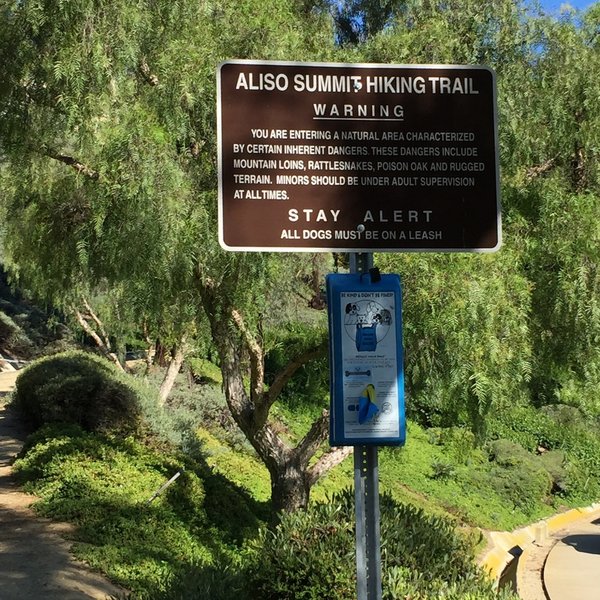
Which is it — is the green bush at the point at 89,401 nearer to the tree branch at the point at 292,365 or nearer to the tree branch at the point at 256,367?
the tree branch at the point at 256,367

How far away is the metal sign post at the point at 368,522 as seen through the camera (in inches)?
144

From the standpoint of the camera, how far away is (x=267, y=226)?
3.67 m

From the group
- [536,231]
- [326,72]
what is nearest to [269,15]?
[536,231]

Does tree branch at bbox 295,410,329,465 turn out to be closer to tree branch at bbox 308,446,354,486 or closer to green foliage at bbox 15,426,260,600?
tree branch at bbox 308,446,354,486

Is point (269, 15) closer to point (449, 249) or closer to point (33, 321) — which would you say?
point (449, 249)

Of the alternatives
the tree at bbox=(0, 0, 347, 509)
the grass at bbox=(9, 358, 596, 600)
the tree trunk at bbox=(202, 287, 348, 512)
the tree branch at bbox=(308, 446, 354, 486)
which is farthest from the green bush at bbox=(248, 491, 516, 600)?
the tree branch at bbox=(308, 446, 354, 486)

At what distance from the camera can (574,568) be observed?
16266 millimetres

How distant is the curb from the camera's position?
15.8 meters

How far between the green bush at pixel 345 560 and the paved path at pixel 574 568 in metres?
9.20

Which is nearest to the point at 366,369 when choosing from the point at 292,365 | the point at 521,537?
the point at 292,365

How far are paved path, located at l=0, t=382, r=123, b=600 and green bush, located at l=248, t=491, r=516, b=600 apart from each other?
2.81 m

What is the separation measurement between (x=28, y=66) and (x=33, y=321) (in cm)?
3730

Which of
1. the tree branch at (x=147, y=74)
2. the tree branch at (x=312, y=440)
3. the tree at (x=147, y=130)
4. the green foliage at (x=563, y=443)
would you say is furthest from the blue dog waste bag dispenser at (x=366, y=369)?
the green foliage at (x=563, y=443)

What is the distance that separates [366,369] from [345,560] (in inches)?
82.0
